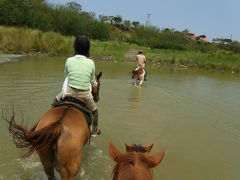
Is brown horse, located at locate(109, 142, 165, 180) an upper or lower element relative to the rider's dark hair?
lower

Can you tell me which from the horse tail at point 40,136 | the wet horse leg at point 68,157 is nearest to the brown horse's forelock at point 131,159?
the wet horse leg at point 68,157

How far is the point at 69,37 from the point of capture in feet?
90.0

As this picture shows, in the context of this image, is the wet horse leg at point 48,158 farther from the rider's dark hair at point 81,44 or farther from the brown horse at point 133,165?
the rider's dark hair at point 81,44

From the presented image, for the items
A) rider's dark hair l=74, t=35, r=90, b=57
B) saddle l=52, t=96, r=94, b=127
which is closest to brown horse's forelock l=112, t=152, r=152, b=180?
saddle l=52, t=96, r=94, b=127

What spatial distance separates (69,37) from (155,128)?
81.9ft

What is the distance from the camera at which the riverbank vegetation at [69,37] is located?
67.2 ft

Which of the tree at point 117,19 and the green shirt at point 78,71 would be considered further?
the tree at point 117,19

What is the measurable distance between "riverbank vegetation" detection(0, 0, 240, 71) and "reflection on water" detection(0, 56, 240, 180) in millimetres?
12316

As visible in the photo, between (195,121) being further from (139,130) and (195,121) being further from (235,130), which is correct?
(139,130)

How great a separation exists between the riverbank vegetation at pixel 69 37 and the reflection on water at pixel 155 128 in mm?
12316

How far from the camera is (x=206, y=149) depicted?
4.36 meters

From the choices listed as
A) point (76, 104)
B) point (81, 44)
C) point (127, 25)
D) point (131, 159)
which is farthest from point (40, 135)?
point (127, 25)

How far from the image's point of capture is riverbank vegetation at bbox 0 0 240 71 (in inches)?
806

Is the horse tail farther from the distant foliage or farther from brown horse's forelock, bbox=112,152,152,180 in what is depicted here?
the distant foliage
